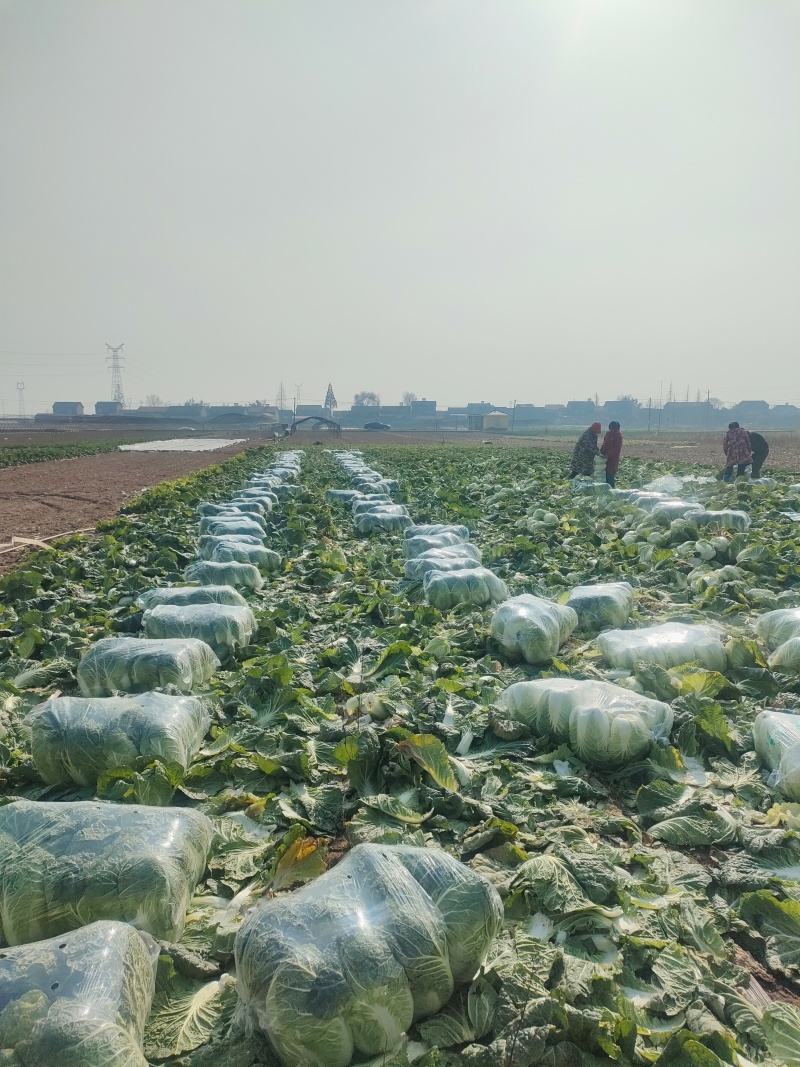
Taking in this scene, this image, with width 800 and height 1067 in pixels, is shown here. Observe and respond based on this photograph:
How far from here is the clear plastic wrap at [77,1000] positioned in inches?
75.5

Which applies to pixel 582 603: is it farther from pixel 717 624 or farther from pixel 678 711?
pixel 678 711

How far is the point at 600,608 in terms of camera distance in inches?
267

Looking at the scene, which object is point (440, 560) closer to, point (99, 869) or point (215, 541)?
point (215, 541)

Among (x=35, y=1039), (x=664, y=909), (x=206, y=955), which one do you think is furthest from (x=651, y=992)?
(x=35, y=1039)

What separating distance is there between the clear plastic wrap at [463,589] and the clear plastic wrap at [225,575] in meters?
2.28

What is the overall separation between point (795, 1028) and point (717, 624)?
4777mm

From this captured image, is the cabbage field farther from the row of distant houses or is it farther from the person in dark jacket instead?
the row of distant houses

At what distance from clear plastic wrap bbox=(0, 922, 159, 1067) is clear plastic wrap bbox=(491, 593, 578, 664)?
4154 millimetres

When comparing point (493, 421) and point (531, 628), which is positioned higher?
point (493, 421)

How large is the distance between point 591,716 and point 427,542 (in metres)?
5.94

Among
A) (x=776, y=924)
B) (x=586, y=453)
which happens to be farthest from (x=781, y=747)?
(x=586, y=453)

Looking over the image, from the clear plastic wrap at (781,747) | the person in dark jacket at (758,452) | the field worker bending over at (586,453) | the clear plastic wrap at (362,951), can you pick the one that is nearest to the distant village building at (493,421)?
the field worker bending over at (586,453)

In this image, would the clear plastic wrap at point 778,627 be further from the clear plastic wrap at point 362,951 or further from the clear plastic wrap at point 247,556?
the clear plastic wrap at point 247,556

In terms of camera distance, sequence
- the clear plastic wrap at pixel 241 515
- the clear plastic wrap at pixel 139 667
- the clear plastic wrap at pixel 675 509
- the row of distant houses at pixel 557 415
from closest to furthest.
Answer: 1. the clear plastic wrap at pixel 139 667
2. the clear plastic wrap at pixel 675 509
3. the clear plastic wrap at pixel 241 515
4. the row of distant houses at pixel 557 415
